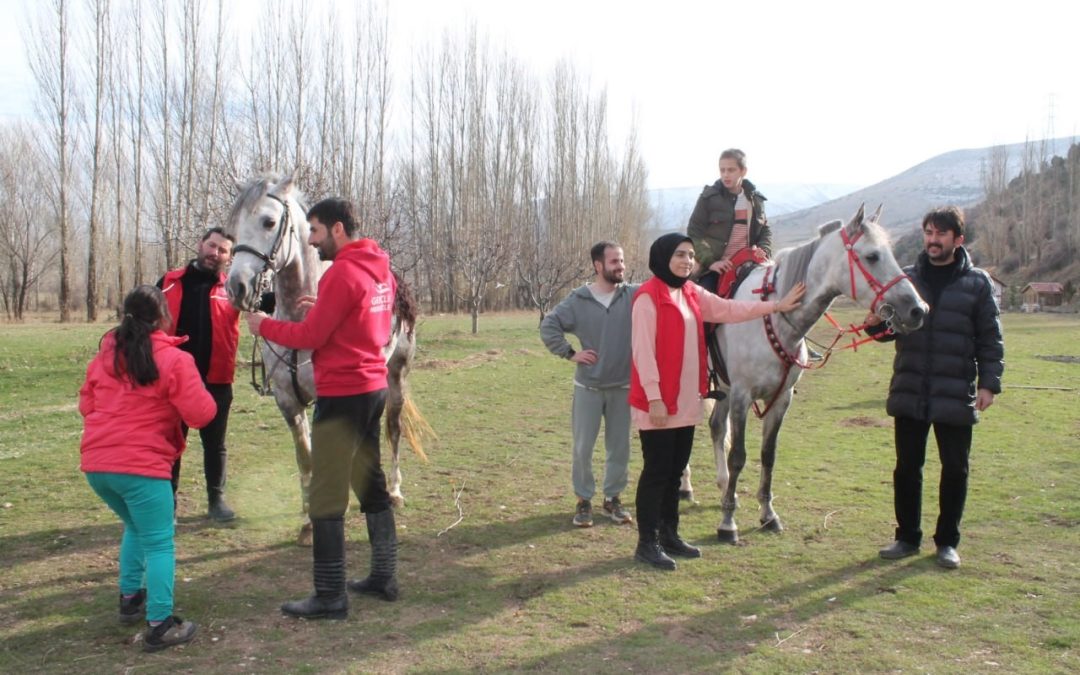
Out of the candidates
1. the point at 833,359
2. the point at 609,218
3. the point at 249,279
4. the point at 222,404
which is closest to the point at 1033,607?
the point at 249,279

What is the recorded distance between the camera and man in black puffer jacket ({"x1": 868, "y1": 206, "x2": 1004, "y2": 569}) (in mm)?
4875

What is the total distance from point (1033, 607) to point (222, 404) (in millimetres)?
5286

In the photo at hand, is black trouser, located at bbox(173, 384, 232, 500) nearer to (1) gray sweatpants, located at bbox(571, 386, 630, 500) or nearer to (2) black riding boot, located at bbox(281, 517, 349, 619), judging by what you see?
(2) black riding boot, located at bbox(281, 517, 349, 619)

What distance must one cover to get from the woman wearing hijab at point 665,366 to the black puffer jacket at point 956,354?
852 millimetres

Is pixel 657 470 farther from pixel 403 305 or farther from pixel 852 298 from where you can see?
pixel 403 305

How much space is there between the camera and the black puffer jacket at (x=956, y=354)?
4855 mm

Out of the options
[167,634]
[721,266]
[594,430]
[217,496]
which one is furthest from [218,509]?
[721,266]

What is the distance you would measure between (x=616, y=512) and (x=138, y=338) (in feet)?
12.0

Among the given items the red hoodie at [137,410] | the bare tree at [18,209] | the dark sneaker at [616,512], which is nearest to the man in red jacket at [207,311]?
the red hoodie at [137,410]

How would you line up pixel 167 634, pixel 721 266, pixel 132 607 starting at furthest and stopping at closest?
pixel 721 266 → pixel 132 607 → pixel 167 634

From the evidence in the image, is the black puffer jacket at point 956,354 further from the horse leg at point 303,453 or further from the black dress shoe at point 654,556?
the horse leg at point 303,453

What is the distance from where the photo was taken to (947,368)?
4.89 meters

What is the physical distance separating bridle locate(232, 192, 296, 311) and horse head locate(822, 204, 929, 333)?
11.4 feet

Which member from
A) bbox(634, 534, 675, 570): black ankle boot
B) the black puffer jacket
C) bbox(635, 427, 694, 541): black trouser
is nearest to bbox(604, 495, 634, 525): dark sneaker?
bbox(635, 427, 694, 541): black trouser
